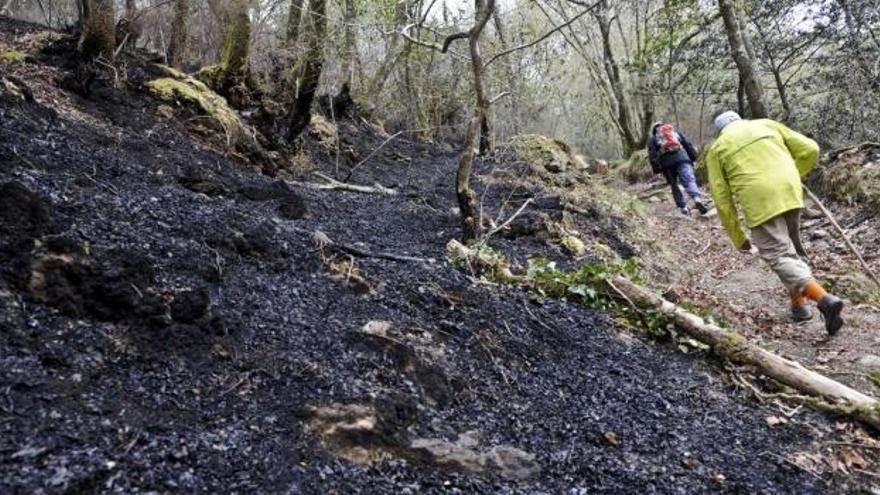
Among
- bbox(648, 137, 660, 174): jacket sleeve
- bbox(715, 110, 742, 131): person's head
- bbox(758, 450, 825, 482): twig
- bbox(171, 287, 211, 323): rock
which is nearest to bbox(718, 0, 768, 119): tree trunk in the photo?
bbox(648, 137, 660, 174): jacket sleeve

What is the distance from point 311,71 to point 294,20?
241cm

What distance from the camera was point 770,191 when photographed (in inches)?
183

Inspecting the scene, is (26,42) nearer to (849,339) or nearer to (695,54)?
(849,339)

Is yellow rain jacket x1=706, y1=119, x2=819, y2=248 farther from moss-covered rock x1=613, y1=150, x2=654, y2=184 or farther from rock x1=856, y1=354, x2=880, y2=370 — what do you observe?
moss-covered rock x1=613, y1=150, x2=654, y2=184

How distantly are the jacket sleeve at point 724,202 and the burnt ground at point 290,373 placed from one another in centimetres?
137

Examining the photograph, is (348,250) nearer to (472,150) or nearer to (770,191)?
(472,150)

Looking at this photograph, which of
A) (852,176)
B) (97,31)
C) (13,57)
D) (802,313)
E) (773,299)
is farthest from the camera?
(852,176)

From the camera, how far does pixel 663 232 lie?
384 inches

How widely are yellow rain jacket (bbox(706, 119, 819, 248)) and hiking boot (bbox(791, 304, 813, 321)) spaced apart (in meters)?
0.65

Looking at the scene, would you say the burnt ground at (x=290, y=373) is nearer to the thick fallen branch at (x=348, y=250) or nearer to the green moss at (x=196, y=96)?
the thick fallen branch at (x=348, y=250)

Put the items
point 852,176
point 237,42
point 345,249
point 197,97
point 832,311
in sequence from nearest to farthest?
1. point 832,311
2. point 345,249
3. point 197,97
4. point 852,176
5. point 237,42

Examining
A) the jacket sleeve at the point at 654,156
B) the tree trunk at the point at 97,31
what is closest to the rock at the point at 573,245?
the jacket sleeve at the point at 654,156

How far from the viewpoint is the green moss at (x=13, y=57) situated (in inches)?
239

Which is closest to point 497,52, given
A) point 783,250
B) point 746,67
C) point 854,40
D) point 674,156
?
point 674,156
